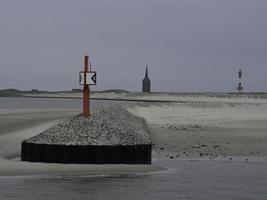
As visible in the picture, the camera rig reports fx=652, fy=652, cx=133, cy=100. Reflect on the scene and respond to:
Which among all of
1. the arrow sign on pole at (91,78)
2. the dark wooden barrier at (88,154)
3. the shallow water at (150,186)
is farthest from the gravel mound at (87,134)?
the shallow water at (150,186)

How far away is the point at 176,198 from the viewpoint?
1128 centimetres

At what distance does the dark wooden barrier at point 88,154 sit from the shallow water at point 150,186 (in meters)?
0.86

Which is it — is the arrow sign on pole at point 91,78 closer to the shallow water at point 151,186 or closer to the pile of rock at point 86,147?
the pile of rock at point 86,147

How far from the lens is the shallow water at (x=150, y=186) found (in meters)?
11.5

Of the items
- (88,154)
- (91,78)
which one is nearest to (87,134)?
(88,154)

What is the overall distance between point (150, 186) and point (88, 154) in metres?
2.88

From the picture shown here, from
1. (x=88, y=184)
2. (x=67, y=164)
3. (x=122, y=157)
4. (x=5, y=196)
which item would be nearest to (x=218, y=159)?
(x=122, y=157)

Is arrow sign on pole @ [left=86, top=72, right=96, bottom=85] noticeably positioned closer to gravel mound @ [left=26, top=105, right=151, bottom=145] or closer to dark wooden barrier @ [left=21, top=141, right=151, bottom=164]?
gravel mound @ [left=26, top=105, right=151, bottom=145]

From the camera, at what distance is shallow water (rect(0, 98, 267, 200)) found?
11484mm

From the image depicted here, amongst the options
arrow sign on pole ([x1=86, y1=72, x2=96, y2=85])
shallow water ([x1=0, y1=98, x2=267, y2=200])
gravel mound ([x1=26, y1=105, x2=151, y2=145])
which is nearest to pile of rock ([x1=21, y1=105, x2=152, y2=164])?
gravel mound ([x1=26, y1=105, x2=151, y2=145])

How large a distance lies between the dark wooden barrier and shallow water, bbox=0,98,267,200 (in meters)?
0.86

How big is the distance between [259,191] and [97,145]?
4.51 metres

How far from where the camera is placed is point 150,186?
12578mm

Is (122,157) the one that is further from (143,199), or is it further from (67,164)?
(143,199)
